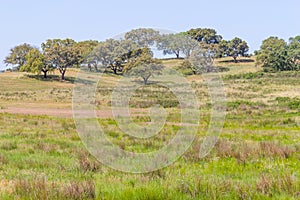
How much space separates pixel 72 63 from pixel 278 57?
5126 centimetres

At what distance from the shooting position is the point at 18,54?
116 meters

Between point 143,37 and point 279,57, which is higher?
point 279,57

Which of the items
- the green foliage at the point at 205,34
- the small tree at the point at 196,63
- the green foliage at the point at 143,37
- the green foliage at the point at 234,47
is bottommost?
the small tree at the point at 196,63

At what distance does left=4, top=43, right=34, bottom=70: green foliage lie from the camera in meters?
115

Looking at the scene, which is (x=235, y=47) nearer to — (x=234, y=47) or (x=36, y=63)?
A: (x=234, y=47)

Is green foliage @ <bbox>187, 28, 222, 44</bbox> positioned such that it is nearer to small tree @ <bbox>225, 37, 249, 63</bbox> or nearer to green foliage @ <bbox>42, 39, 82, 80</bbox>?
small tree @ <bbox>225, 37, 249, 63</bbox>

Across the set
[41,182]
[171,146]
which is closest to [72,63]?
[171,146]

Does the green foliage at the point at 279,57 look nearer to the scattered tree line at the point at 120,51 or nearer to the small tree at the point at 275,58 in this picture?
the small tree at the point at 275,58

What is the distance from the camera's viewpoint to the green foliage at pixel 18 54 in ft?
378

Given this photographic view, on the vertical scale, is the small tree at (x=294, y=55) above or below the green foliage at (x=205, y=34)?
below

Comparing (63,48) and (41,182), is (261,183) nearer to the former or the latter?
(41,182)

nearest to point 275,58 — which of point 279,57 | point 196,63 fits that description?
point 279,57

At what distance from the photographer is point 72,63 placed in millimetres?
98125

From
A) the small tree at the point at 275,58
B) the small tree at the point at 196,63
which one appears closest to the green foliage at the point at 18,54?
the small tree at the point at 275,58
